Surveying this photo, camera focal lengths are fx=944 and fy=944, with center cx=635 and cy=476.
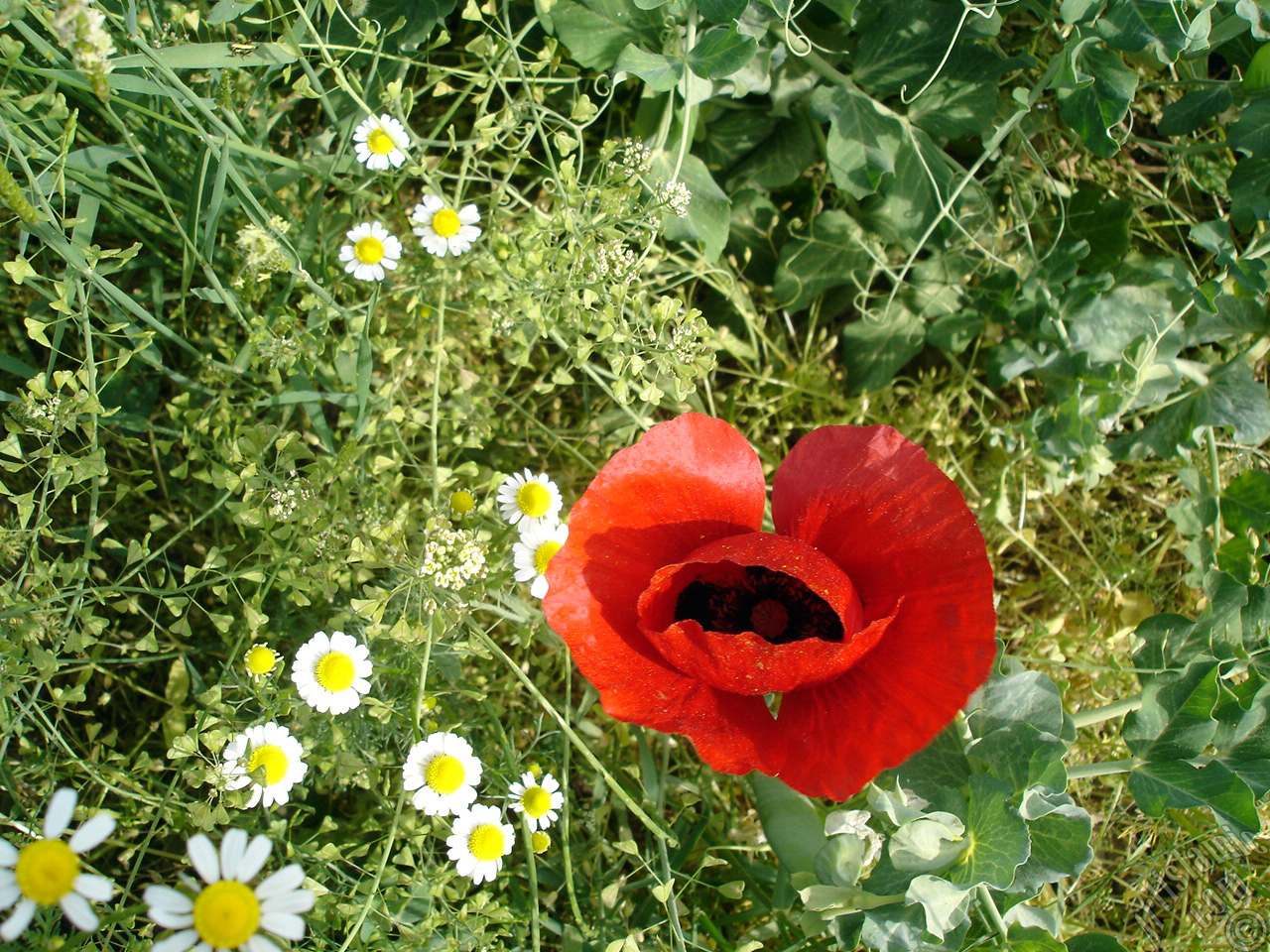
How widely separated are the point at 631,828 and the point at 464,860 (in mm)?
591

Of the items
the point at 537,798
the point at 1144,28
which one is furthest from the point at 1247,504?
the point at 537,798

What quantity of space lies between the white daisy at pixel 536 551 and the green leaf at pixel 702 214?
2.23 ft

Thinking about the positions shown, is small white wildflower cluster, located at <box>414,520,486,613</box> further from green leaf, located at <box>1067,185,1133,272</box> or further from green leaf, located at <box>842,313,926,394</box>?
green leaf, located at <box>1067,185,1133,272</box>

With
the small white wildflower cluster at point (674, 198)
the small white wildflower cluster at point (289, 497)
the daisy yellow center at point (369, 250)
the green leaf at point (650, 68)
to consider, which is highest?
the green leaf at point (650, 68)

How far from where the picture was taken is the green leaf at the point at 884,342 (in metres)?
1.99

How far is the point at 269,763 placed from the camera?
4.12 feet

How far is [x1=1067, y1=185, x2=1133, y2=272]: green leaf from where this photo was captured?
1873 millimetres

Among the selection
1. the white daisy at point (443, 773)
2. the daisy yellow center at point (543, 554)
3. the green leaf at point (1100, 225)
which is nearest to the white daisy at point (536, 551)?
the daisy yellow center at point (543, 554)

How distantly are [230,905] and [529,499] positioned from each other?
665mm

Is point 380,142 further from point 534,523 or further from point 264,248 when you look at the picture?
point 534,523

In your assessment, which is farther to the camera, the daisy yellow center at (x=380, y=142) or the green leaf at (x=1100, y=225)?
the green leaf at (x=1100, y=225)

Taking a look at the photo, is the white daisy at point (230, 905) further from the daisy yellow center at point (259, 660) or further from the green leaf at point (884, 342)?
the green leaf at point (884, 342)

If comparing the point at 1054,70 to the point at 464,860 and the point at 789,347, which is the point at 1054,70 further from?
the point at 464,860

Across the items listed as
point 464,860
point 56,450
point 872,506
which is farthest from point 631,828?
point 56,450
